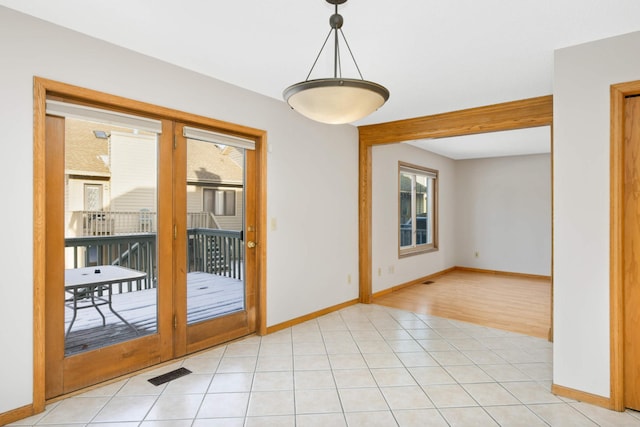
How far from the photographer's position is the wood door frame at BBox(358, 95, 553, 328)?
3.70m

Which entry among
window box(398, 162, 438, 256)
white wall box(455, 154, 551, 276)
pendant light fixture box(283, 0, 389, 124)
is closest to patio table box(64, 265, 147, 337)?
pendant light fixture box(283, 0, 389, 124)

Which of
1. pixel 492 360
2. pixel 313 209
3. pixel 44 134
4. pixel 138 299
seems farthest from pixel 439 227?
pixel 44 134

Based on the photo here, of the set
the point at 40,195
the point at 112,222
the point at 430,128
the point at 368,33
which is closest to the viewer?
the point at 40,195

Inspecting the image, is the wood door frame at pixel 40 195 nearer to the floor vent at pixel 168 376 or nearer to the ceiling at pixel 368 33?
the ceiling at pixel 368 33

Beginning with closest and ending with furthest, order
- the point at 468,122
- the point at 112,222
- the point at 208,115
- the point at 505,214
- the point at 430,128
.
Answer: the point at 112,222
the point at 208,115
the point at 468,122
the point at 430,128
the point at 505,214

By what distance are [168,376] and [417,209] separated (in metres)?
5.35

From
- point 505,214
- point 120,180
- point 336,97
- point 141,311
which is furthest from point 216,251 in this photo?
point 505,214

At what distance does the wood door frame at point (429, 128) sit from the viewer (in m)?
3.70

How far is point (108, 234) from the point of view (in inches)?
105

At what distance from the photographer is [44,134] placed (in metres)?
2.27

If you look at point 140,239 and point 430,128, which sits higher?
point 430,128

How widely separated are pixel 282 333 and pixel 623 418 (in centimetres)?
276

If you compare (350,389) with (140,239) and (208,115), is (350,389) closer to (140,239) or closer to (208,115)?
(140,239)

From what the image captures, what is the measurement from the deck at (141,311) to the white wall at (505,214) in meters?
5.78
